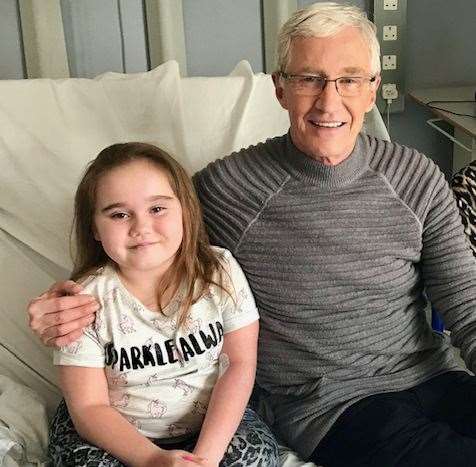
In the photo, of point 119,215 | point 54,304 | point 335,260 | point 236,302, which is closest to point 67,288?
→ point 54,304

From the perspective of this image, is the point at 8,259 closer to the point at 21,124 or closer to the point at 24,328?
the point at 24,328

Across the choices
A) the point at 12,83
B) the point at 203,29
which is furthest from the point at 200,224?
the point at 203,29

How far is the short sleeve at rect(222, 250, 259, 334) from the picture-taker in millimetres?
1328

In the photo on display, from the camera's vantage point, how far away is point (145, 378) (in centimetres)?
128

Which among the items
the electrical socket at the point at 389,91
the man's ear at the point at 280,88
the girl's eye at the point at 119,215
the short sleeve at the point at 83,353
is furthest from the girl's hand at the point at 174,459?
the electrical socket at the point at 389,91

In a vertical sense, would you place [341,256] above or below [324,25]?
below

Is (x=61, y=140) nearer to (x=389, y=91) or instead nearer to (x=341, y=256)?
(x=341, y=256)

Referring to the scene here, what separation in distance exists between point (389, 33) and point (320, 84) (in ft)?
3.92

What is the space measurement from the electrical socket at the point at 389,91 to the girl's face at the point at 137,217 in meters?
1.37

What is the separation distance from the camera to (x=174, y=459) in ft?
3.85

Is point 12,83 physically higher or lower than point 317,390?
higher

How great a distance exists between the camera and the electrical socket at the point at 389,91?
8.05 ft

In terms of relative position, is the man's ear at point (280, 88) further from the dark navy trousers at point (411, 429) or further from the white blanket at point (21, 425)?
the white blanket at point (21, 425)

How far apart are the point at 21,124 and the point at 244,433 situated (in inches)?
34.3
